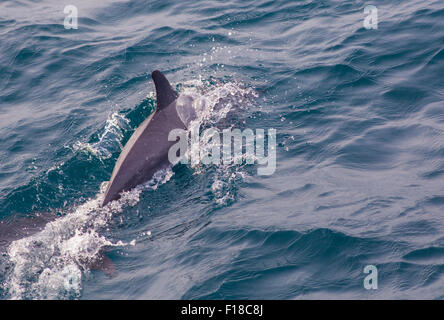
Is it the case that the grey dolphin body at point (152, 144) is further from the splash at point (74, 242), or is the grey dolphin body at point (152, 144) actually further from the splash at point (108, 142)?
the splash at point (108, 142)

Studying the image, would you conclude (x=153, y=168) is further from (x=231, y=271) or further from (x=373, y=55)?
(x=373, y=55)

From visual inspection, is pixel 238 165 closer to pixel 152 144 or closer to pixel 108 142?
pixel 152 144

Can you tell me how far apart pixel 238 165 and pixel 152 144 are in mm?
1894

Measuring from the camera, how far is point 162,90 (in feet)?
40.5

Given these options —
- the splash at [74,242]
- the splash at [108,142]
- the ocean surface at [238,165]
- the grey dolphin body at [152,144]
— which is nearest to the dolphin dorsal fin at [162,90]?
the grey dolphin body at [152,144]

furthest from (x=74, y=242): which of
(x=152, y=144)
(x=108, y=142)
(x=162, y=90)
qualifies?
(x=162, y=90)

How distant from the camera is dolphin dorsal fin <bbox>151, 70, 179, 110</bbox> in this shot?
39.9 ft

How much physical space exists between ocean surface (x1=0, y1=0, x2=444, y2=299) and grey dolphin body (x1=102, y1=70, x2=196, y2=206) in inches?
11.5

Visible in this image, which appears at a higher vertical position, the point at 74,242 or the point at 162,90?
the point at 162,90

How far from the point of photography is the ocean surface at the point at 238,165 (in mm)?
8578

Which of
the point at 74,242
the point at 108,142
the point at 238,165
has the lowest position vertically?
the point at 74,242

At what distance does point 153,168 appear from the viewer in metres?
11.6

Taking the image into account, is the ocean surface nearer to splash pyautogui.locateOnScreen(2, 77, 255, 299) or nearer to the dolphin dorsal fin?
splash pyautogui.locateOnScreen(2, 77, 255, 299)

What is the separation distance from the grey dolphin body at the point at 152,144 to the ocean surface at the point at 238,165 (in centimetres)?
Result: 29
